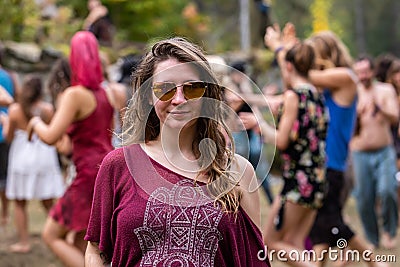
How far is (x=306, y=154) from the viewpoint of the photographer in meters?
5.39

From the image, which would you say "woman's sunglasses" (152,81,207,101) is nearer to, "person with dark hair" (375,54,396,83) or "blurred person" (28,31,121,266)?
"blurred person" (28,31,121,266)

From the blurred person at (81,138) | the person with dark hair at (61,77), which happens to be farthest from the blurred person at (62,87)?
the blurred person at (81,138)

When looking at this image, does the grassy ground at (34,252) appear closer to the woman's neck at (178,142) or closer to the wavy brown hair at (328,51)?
the wavy brown hair at (328,51)

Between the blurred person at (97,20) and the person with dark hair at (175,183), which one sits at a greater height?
the person with dark hair at (175,183)

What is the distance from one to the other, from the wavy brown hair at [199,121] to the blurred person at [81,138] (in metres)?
2.21

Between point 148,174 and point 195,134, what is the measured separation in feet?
0.68

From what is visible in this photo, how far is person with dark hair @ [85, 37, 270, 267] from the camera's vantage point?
260 cm

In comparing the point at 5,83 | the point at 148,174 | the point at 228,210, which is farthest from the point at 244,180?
the point at 5,83

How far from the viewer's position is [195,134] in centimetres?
273

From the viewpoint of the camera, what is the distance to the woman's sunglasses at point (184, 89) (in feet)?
8.57

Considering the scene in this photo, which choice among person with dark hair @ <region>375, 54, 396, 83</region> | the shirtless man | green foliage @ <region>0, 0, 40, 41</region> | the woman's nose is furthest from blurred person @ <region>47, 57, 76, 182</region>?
green foliage @ <region>0, 0, 40, 41</region>

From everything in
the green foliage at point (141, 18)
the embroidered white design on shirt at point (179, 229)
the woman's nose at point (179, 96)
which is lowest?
the green foliage at point (141, 18)

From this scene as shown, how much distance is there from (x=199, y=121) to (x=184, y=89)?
15 centimetres

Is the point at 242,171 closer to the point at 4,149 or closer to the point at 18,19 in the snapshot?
the point at 4,149
